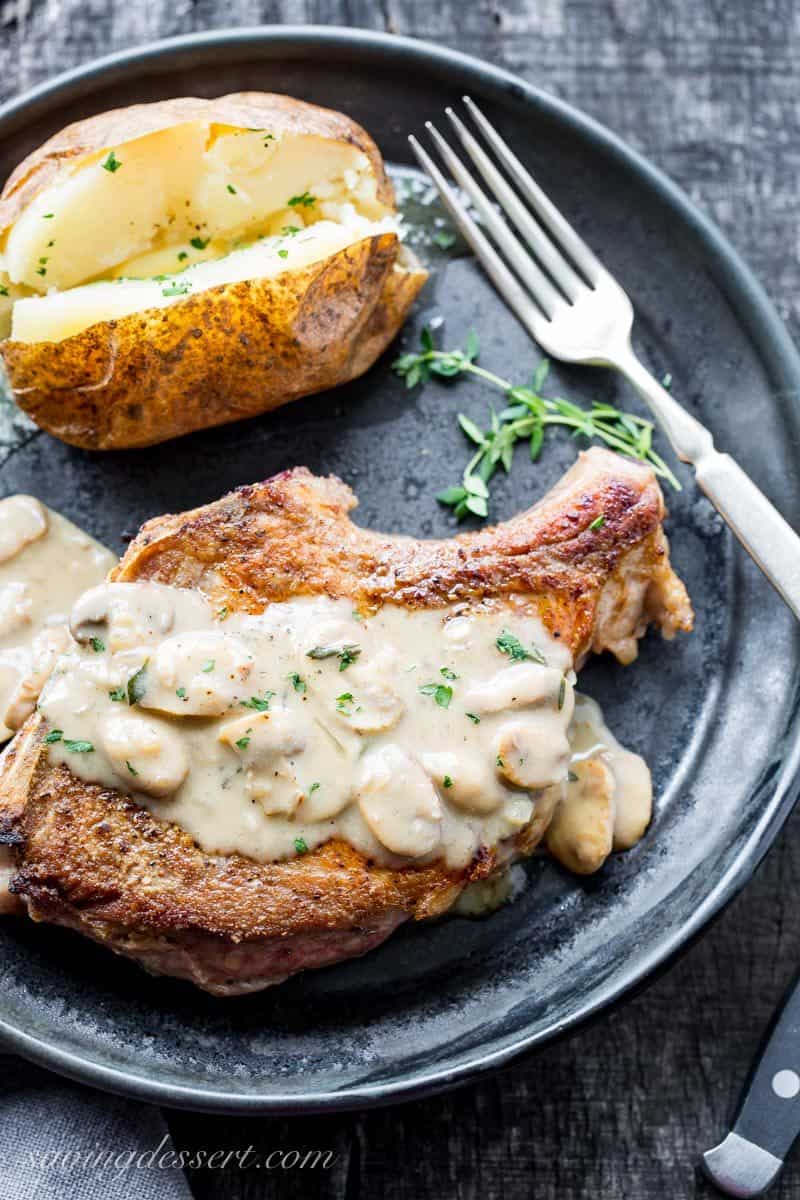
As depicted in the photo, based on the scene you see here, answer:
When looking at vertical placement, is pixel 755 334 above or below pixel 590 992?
above

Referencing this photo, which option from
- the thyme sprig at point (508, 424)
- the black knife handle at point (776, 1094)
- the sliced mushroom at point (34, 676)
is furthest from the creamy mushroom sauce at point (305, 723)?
the black knife handle at point (776, 1094)

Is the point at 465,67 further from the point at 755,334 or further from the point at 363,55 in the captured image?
the point at 755,334

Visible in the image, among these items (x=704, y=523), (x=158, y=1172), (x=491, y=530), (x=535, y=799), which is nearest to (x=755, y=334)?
(x=704, y=523)

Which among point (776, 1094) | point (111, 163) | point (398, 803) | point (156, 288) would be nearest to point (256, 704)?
point (398, 803)

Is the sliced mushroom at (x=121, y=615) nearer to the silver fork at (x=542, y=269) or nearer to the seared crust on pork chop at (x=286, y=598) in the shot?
the seared crust on pork chop at (x=286, y=598)

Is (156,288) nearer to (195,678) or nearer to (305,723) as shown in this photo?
(195,678)

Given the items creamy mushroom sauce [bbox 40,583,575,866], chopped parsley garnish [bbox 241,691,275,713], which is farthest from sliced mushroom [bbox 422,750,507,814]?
chopped parsley garnish [bbox 241,691,275,713]

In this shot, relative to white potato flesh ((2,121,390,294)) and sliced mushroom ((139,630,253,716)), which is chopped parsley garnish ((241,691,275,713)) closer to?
sliced mushroom ((139,630,253,716))
